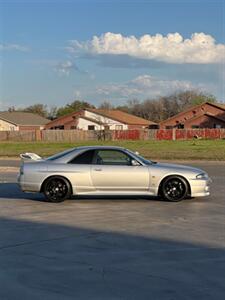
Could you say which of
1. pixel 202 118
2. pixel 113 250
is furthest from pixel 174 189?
pixel 202 118

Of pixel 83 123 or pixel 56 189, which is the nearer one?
pixel 56 189

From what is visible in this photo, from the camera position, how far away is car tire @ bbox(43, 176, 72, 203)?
13.3m

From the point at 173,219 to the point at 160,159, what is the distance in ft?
73.1

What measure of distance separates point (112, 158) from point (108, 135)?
6306 cm

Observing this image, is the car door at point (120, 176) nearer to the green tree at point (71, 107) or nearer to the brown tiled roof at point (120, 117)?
the brown tiled roof at point (120, 117)

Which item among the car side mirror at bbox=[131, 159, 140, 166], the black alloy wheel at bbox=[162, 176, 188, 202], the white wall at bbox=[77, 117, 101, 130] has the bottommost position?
the black alloy wheel at bbox=[162, 176, 188, 202]

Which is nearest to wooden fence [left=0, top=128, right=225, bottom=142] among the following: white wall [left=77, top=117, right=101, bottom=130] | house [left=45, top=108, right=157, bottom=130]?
house [left=45, top=108, right=157, bottom=130]

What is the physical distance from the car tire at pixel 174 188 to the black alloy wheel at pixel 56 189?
226 centimetres

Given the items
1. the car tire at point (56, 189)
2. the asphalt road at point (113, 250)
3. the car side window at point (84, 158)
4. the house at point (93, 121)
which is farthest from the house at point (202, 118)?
the car tire at point (56, 189)

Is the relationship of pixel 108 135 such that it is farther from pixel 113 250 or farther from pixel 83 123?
pixel 113 250

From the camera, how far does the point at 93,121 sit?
97.1 meters

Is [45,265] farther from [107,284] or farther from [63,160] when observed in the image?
[63,160]

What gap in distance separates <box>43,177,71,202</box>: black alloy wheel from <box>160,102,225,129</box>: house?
3040 inches

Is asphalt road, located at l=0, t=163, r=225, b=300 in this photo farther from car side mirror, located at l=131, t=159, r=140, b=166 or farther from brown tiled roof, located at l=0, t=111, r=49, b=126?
brown tiled roof, located at l=0, t=111, r=49, b=126
